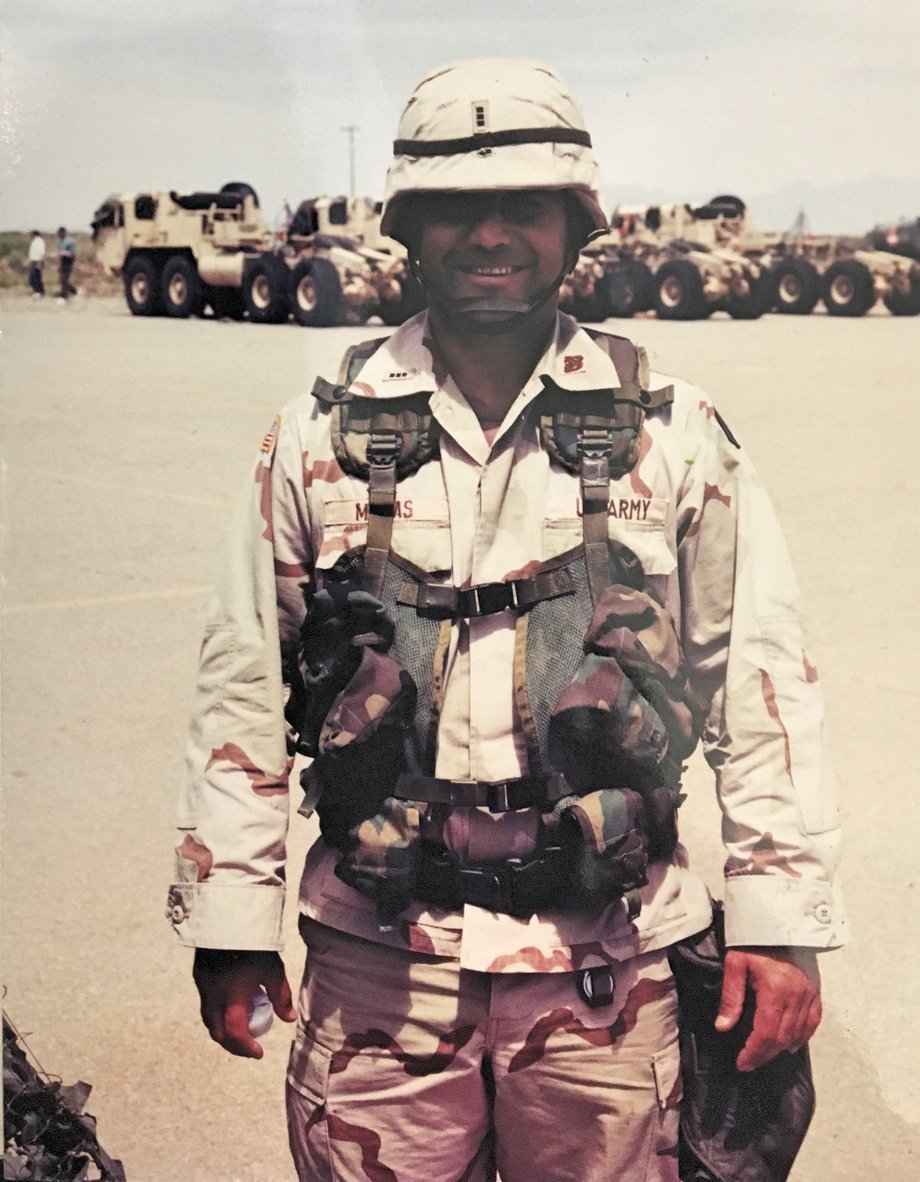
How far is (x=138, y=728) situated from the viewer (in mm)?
5496

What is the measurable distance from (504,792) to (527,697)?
12 cm

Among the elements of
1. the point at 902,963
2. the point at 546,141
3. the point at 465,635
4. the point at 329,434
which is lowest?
the point at 902,963

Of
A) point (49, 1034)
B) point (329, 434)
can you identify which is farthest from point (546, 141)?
point (49, 1034)

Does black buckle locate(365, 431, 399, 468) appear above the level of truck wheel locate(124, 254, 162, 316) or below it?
above

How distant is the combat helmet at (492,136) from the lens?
2223 millimetres

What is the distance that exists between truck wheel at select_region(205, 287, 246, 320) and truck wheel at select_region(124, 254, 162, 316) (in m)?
0.79

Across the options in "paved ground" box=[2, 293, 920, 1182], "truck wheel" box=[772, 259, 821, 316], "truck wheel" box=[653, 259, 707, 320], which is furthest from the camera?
"truck wheel" box=[772, 259, 821, 316]

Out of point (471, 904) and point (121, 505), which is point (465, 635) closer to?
point (471, 904)

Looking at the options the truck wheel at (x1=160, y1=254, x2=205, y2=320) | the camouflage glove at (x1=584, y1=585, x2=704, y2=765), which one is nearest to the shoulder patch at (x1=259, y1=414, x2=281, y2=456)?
the camouflage glove at (x1=584, y1=585, x2=704, y2=765)

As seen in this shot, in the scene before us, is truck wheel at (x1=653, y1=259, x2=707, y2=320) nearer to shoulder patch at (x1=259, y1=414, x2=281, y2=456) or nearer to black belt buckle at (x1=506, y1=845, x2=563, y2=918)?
shoulder patch at (x1=259, y1=414, x2=281, y2=456)

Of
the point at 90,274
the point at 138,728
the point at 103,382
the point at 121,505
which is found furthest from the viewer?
the point at 90,274

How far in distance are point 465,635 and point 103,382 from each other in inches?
435

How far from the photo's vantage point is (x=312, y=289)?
55.8ft

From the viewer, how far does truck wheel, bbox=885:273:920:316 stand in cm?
2237
